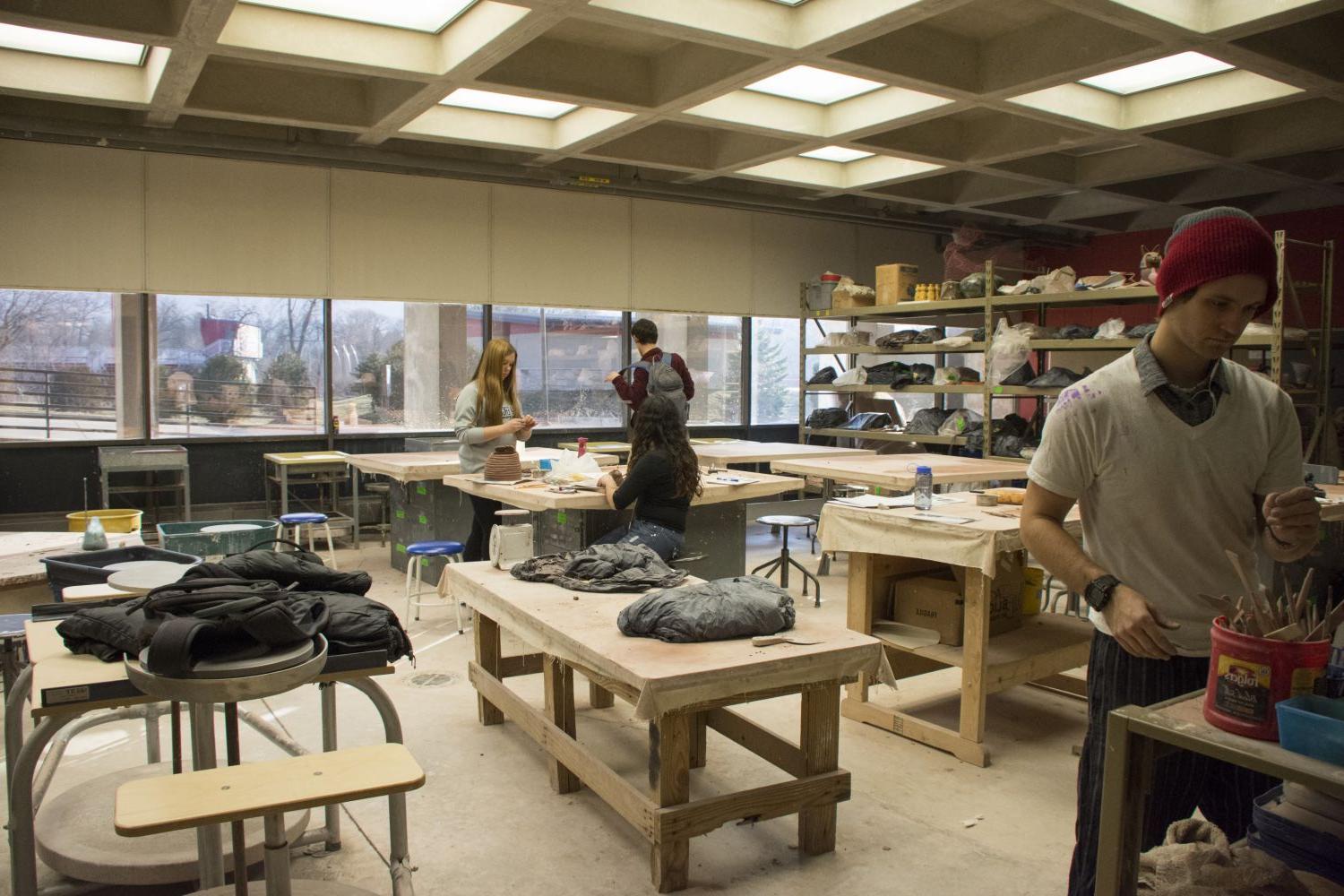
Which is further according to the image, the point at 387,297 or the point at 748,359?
the point at 748,359

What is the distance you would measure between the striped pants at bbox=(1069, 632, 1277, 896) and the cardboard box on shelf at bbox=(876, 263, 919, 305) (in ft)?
22.3

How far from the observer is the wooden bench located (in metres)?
1.66

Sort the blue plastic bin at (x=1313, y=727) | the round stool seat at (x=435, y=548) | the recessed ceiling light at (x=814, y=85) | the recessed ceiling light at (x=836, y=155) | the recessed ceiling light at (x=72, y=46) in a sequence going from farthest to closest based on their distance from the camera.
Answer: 1. the recessed ceiling light at (x=836, y=155)
2. the recessed ceiling light at (x=814, y=85)
3. the recessed ceiling light at (x=72, y=46)
4. the round stool seat at (x=435, y=548)
5. the blue plastic bin at (x=1313, y=727)

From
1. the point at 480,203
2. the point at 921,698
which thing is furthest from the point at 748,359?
the point at 921,698

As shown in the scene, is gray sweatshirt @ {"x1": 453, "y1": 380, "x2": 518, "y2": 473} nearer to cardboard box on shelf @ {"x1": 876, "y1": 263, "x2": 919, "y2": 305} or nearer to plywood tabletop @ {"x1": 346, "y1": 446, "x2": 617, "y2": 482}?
plywood tabletop @ {"x1": 346, "y1": 446, "x2": 617, "y2": 482}

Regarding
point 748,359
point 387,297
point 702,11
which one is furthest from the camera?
point 748,359

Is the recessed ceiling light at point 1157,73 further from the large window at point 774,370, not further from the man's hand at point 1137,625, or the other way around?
the man's hand at point 1137,625

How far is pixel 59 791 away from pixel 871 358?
363 inches

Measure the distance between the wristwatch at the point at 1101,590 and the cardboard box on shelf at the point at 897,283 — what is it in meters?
6.88

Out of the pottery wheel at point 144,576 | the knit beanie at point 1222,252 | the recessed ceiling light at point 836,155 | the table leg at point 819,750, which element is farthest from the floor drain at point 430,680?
the recessed ceiling light at point 836,155

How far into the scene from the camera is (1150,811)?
194cm

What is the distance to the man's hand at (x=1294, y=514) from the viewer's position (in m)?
1.73

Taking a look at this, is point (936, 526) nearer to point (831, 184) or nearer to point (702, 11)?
point (702, 11)

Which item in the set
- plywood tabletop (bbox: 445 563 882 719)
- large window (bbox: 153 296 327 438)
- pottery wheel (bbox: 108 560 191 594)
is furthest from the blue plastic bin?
large window (bbox: 153 296 327 438)
